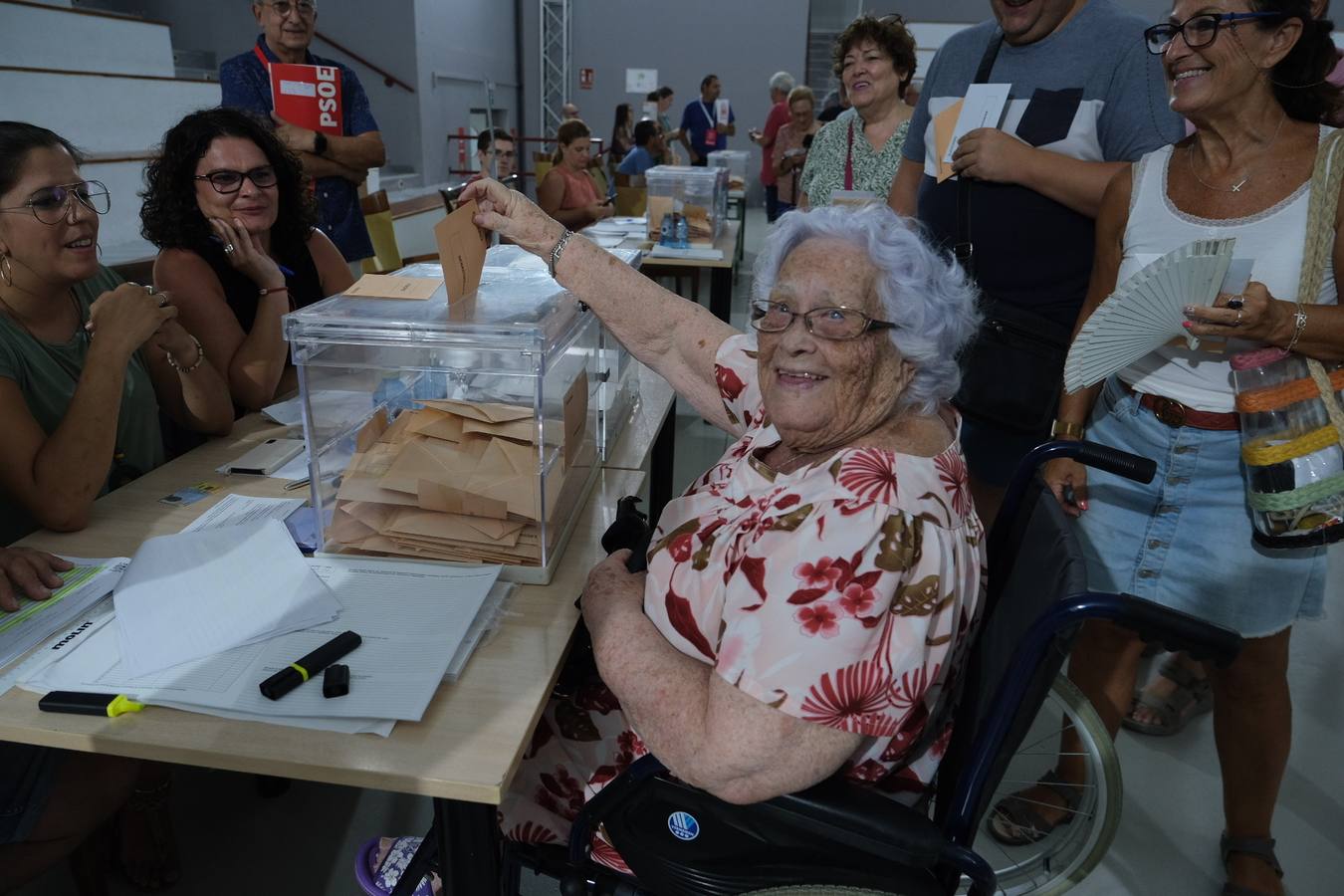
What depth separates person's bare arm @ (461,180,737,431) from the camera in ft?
4.89

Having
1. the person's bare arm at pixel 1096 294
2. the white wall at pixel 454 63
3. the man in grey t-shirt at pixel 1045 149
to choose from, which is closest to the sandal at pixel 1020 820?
the person's bare arm at pixel 1096 294

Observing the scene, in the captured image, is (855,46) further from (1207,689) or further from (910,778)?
(910,778)

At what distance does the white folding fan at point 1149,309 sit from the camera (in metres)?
1.17

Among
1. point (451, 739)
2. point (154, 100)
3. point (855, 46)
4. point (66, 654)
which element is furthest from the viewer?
point (154, 100)

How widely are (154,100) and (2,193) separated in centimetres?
530

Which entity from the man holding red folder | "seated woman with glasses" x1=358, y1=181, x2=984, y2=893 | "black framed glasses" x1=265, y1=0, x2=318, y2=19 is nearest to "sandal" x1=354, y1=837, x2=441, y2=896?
"seated woman with glasses" x1=358, y1=181, x2=984, y2=893

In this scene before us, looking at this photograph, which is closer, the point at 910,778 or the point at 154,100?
the point at 910,778

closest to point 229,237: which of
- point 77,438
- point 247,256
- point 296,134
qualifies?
point 247,256

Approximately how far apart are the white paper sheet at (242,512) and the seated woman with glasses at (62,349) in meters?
0.17

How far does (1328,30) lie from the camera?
1.27 meters

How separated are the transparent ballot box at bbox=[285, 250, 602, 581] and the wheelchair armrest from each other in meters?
0.49

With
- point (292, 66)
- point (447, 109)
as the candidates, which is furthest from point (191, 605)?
point (447, 109)

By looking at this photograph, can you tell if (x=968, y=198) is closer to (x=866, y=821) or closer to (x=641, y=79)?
(x=866, y=821)

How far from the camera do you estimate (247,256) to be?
6.07ft
